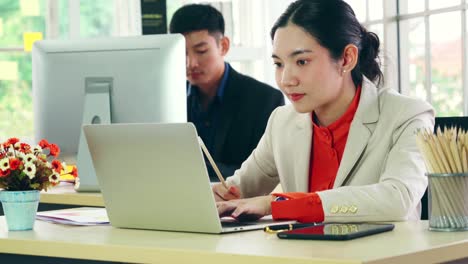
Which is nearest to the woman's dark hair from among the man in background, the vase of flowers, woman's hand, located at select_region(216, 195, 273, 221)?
woman's hand, located at select_region(216, 195, 273, 221)

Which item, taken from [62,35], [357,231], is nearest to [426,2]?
[62,35]

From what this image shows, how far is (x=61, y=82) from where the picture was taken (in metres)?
3.04

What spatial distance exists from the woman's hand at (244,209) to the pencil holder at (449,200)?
44 cm

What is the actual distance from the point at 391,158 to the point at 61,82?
1.24m

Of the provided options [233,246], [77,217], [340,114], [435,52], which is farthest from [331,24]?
[435,52]

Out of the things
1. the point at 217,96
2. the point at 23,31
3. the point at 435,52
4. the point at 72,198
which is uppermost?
the point at 23,31

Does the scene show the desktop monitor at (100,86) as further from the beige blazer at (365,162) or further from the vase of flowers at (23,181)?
the vase of flowers at (23,181)

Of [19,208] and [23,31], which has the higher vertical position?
[23,31]

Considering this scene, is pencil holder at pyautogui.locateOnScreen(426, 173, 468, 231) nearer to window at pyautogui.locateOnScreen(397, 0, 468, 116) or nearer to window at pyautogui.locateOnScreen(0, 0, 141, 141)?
window at pyautogui.locateOnScreen(397, 0, 468, 116)

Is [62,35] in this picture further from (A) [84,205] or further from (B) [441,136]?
(B) [441,136]

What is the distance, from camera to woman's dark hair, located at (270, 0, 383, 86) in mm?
2485

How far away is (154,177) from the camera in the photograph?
198 cm

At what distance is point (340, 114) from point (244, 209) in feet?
1.82

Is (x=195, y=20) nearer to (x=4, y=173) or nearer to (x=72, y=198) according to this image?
(x=72, y=198)
